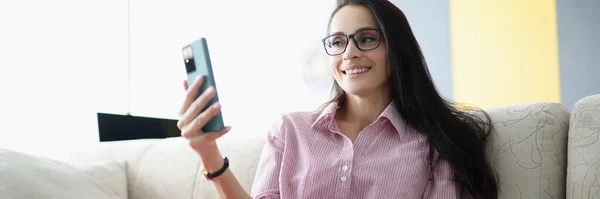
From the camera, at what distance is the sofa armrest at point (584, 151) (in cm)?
110

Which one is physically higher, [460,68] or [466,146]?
[460,68]

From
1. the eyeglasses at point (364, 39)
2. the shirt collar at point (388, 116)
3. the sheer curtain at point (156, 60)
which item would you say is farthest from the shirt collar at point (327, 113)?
the sheer curtain at point (156, 60)

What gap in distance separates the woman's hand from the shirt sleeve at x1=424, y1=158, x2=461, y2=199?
0.58 metres

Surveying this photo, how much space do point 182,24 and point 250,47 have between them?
491 mm

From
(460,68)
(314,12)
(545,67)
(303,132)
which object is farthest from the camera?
(314,12)

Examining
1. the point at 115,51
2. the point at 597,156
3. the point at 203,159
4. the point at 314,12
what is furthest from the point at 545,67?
the point at 115,51

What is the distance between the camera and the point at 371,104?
1.47m

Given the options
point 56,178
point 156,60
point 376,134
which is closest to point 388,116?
point 376,134

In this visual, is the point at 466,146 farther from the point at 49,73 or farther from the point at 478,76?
the point at 49,73

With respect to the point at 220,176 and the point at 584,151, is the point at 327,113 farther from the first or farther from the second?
the point at 584,151

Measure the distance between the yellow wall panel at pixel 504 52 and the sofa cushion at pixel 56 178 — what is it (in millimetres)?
1844

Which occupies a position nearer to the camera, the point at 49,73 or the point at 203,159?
the point at 203,159

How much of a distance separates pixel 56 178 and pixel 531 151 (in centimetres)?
119

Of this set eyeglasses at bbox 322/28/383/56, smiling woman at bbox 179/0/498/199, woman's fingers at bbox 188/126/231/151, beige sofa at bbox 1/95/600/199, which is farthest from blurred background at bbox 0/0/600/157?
woman's fingers at bbox 188/126/231/151
